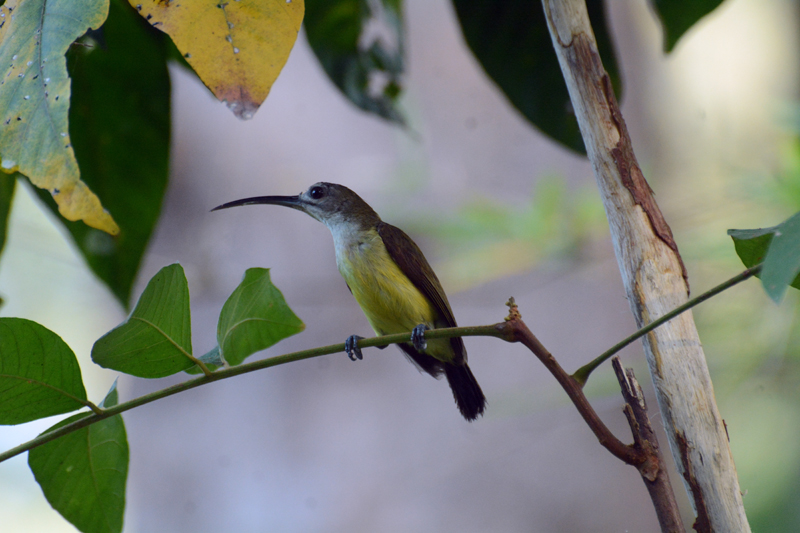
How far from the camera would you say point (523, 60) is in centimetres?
117

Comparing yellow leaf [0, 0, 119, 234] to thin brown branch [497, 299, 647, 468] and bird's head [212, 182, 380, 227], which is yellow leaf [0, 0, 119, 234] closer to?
thin brown branch [497, 299, 647, 468]

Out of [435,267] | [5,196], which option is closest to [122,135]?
[5,196]

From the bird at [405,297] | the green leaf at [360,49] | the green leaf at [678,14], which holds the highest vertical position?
the green leaf at [360,49]

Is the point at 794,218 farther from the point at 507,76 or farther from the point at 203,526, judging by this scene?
the point at 203,526

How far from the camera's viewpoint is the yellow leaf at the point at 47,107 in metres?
0.54

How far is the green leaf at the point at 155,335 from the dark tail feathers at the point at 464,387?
0.82 m

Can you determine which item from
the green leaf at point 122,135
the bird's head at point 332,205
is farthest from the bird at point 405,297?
the green leaf at point 122,135

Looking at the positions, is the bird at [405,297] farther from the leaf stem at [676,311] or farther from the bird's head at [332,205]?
the leaf stem at [676,311]

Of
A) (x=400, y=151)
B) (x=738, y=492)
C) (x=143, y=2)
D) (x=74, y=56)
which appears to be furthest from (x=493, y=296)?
(x=143, y=2)

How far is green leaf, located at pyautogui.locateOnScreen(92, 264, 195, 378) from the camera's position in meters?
0.62

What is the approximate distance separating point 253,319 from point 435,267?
1927mm

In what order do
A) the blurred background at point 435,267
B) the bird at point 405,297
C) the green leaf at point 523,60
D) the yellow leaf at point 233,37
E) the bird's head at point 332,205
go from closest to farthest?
1. the yellow leaf at point 233,37
2. the green leaf at point 523,60
3. the bird at point 405,297
4. the bird's head at point 332,205
5. the blurred background at point 435,267

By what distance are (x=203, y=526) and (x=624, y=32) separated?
3354 millimetres

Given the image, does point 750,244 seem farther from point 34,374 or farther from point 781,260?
point 34,374
